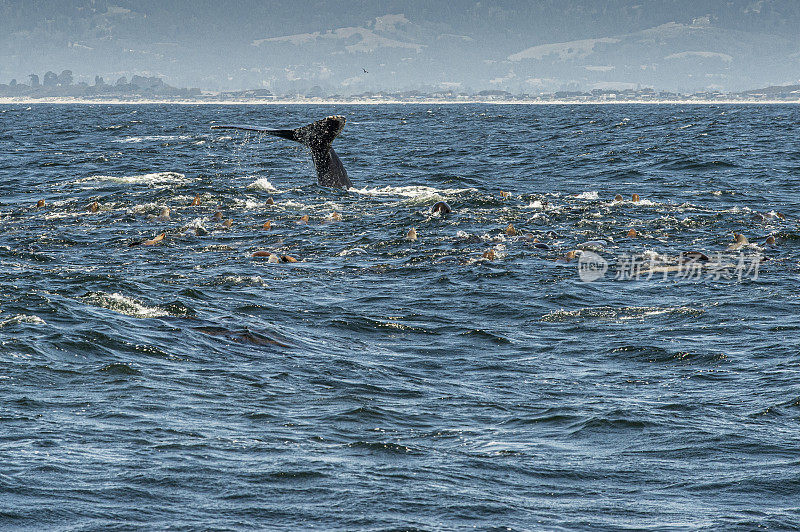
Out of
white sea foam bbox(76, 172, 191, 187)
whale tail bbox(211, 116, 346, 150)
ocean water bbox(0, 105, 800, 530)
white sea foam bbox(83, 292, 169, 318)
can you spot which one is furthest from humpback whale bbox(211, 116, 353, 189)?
white sea foam bbox(83, 292, 169, 318)

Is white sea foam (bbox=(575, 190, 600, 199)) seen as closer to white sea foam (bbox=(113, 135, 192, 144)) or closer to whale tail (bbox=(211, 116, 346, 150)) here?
whale tail (bbox=(211, 116, 346, 150))

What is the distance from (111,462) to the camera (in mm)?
8062

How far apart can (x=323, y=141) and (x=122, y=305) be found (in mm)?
13089

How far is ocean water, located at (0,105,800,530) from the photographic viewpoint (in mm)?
7668

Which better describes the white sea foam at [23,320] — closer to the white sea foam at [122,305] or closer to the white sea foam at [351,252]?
the white sea foam at [122,305]

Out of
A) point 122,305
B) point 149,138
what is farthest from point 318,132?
point 149,138

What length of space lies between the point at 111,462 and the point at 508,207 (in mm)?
19081

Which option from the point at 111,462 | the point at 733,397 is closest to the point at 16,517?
the point at 111,462

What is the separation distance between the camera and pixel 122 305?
14.3 meters

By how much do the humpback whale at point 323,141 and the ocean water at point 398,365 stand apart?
1.59 m

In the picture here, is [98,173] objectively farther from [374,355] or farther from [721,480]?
[721,480]

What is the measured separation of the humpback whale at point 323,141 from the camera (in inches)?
917

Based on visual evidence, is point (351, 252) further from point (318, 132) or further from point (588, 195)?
point (588, 195)

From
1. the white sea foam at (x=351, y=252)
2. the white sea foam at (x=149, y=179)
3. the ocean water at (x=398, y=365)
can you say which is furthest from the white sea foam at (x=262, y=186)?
the white sea foam at (x=351, y=252)
